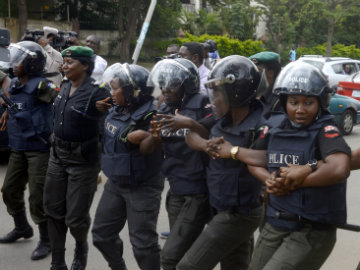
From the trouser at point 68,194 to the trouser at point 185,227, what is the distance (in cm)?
97

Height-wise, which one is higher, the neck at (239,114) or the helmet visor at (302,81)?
the helmet visor at (302,81)

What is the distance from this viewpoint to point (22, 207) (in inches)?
203

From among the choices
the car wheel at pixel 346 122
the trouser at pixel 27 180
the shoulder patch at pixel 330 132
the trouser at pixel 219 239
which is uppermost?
the shoulder patch at pixel 330 132

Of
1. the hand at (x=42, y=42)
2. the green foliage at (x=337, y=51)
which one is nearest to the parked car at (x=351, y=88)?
the hand at (x=42, y=42)

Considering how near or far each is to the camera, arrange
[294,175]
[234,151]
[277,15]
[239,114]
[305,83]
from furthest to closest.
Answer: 1. [277,15]
2. [239,114]
3. [234,151]
4. [305,83]
5. [294,175]

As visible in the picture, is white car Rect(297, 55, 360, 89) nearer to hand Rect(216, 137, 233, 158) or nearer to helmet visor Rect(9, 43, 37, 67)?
helmet visor Rect(9, 43, 37, 67)

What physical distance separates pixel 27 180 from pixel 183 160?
201cm

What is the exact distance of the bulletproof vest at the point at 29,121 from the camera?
4.89 metres

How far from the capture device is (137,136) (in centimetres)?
374

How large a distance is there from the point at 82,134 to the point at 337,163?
7.30 feet

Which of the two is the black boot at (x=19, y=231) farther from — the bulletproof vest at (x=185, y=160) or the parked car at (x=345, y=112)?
the parked car at (x=345, y=112)

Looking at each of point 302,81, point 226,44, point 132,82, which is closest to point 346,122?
point 132,82

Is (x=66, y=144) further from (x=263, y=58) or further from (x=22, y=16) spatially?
(x=22, y=16)

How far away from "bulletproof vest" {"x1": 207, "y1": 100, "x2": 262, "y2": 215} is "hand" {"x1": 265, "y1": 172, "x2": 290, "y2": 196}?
0.42 metres
